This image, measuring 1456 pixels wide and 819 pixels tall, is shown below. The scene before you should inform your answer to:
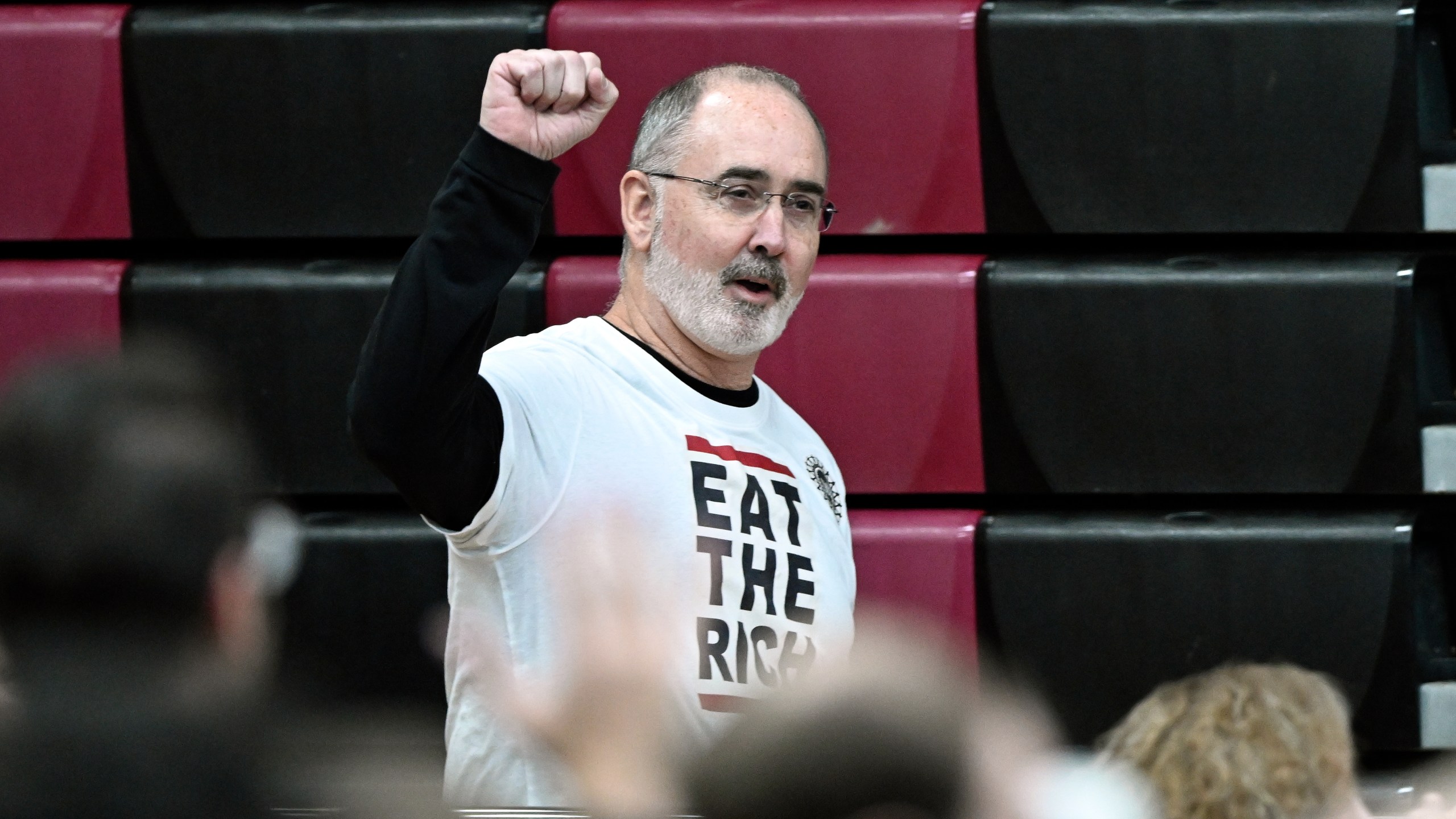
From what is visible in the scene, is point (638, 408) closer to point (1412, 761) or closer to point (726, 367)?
point (726, 367)

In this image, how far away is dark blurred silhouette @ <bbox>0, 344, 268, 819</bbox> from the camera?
0.66 metres

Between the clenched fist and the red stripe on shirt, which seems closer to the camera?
the clenched fist

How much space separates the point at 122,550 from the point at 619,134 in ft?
3.90

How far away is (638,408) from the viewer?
5.05ft

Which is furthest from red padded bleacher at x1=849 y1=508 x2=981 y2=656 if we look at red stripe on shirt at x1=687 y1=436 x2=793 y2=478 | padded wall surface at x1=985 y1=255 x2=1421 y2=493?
red stripe on shirt at x1=687 y1=436 x2=793 y2=478

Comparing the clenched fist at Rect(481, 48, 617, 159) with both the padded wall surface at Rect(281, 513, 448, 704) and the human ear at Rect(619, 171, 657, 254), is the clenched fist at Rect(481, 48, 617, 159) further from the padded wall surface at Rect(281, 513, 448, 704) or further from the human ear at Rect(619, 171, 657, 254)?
the padded wall surface at Rect(281, 513, 448, 704)

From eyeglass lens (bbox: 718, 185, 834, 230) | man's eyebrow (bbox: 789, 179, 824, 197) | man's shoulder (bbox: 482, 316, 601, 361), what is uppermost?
man's eyebrow (bbox: 789, 179, 824, 197)

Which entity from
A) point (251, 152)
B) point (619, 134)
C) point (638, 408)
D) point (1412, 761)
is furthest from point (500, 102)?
point (1412, 761)

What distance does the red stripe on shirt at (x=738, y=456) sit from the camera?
155 centimetres

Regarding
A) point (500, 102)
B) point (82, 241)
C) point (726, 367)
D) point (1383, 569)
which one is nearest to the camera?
point (500, 102)

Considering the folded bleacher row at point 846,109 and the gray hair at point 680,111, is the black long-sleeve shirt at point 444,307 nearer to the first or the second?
the gray hair at point 680,111

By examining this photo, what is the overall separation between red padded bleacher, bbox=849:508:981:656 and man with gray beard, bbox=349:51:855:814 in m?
0.14

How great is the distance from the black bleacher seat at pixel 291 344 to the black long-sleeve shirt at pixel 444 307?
601 millimetres

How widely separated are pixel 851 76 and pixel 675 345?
1.24 feet
